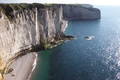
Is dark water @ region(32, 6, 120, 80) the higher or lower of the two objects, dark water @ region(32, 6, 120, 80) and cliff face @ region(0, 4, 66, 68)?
the lower

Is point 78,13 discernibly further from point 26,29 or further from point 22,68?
point 22,68

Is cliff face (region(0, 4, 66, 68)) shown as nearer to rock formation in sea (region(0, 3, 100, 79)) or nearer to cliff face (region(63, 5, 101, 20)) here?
rock formation in sea (region(0, 3, 100, 79))

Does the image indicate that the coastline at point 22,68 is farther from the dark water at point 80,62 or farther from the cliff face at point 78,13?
the cliff face at point 78,13

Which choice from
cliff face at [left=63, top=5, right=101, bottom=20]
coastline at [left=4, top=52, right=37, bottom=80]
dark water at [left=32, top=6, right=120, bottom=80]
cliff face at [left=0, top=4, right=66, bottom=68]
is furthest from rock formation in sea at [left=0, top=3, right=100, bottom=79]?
cliff face at [left=63, top=5, right=101, bottom=20]

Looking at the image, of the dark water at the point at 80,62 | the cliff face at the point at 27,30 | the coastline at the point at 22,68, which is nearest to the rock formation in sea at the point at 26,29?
the cliff face at the point at 27,30

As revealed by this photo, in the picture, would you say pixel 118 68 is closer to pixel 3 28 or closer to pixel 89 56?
pixel 89 56

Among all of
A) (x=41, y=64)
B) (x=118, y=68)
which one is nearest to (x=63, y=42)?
(x=41, y=64)

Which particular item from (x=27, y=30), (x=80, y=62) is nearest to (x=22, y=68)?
(x=27, y=30)
